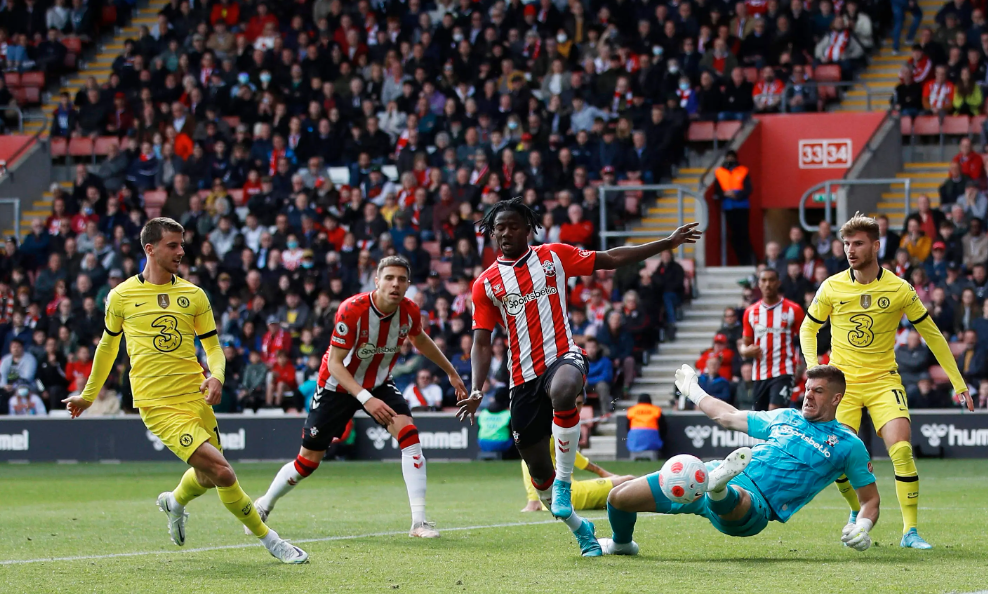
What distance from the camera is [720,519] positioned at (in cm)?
763

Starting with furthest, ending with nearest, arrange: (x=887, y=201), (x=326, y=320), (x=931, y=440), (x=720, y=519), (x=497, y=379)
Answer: (x=887, y=201) → (x=326, y=320) → (x=497, y=379) → (x=931, y=440) → (x=720, y=519)

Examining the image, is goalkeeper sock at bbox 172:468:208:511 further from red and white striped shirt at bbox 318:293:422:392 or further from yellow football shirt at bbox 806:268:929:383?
yellow football shirt at bbox 806:268:929:383

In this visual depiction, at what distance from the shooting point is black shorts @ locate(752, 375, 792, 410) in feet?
39.8

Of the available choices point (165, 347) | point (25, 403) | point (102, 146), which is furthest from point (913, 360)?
point (102, 146)

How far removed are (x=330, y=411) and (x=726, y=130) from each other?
15.3 meters

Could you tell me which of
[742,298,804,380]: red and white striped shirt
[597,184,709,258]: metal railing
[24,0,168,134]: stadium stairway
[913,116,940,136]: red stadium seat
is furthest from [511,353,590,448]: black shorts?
[24,0,168,134]: stadium stairway

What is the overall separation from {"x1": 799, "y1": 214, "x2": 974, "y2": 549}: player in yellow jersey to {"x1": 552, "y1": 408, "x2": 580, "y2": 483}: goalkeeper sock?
1986 mm

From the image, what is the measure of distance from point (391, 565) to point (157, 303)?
88.9 inches

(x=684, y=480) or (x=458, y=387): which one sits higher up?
(x=458, y=387)

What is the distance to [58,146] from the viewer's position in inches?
1137

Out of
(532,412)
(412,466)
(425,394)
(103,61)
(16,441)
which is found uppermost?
(103,61)

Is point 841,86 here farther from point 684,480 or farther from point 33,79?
point 684,480

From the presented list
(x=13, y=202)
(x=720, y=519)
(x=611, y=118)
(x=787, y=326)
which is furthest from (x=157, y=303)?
(x=13, y=202)

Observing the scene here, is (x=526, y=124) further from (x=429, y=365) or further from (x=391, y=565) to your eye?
(x=391, y=565)
